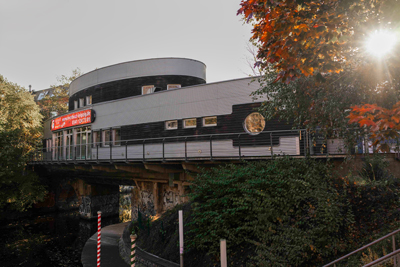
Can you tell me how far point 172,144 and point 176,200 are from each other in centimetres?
318

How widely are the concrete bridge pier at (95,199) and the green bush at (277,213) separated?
759 inches

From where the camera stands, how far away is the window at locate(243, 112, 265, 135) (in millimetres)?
13643

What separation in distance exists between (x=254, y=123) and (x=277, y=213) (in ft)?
23.0

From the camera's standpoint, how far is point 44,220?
2525 cm

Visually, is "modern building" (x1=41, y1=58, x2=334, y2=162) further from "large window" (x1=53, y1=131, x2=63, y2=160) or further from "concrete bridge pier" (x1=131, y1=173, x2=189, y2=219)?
"concrete bridge pier" (x1=131, y1=173, x2=189, y2=219)

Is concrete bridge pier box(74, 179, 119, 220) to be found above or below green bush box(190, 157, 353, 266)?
below

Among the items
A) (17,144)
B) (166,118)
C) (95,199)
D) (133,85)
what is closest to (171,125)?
(166,118)

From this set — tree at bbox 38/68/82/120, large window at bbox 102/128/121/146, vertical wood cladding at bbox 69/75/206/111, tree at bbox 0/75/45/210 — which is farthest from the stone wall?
tree at bbox 38/68/82/120

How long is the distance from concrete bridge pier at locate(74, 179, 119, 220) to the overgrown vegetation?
1843 cm

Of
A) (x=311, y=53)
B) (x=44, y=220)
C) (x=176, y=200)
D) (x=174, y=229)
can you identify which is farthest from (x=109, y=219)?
(x=311, y=53)

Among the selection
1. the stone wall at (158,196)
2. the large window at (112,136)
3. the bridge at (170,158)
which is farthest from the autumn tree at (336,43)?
the large window at (112,136)

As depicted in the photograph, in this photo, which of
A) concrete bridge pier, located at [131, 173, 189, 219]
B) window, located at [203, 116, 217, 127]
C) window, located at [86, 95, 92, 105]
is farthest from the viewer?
window, located at [86, 95, 92, 105]

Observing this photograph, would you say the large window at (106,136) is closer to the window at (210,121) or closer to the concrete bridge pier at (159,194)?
the concrete bridge pier at (159,194)

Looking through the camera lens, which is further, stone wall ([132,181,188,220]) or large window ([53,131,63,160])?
large window ([53,131,63,160])
